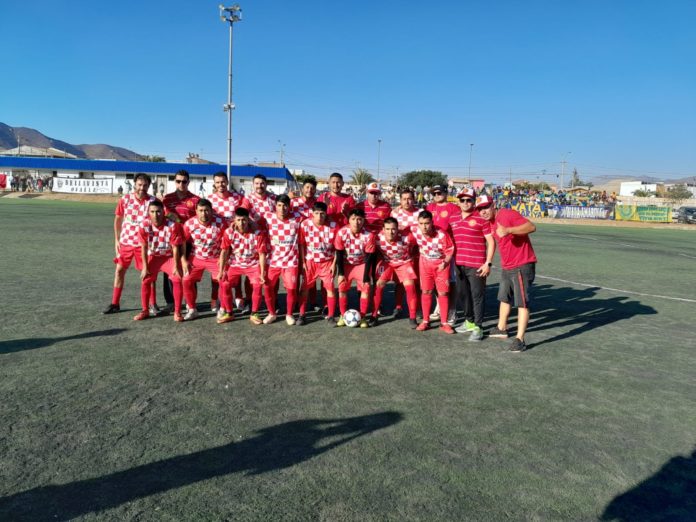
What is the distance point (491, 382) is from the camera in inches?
195

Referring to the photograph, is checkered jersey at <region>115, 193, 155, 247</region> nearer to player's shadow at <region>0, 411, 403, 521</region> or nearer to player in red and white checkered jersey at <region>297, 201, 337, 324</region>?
player in red and white checkered jersey at <region>297, 201, 337, 324</region>

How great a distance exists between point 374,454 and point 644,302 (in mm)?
7962

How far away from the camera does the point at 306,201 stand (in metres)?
7.96

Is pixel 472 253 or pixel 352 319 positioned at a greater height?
pixel 472 253

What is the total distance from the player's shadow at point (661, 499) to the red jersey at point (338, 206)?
5348 mm

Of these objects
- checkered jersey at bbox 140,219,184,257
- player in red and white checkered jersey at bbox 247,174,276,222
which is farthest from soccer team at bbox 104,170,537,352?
player in red and white checkered jersey at bbox 247,174,276,222

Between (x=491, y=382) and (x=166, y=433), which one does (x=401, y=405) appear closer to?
(x=491, y=382)

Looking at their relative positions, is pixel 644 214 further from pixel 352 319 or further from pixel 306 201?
pixel 352 319

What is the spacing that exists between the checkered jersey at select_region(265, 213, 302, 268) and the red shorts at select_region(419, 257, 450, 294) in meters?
1.88

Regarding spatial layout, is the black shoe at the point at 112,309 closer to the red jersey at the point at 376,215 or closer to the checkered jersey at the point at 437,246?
the red jersey at the point at 376,215

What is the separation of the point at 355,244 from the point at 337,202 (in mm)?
1144

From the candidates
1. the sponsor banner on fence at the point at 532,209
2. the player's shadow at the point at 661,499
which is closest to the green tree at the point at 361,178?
the sponsor banner on fence at the point at 532,209

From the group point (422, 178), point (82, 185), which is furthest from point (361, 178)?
point (82, 185)

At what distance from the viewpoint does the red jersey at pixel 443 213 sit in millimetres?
7383
